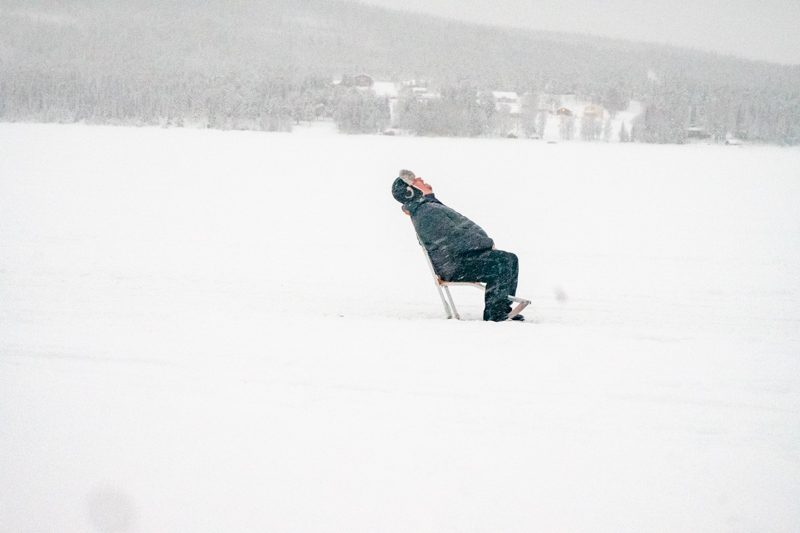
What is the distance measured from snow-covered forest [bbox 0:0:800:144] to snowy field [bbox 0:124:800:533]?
4614 centimetres

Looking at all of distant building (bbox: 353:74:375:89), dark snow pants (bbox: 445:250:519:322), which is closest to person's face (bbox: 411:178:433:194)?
dark snow pants (bbox: 445:250:519:322)

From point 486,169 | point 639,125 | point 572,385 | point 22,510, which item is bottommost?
point 22,510

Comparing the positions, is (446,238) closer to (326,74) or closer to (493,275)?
(493,275)

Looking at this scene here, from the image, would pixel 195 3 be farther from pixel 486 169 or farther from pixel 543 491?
pixel 543 491

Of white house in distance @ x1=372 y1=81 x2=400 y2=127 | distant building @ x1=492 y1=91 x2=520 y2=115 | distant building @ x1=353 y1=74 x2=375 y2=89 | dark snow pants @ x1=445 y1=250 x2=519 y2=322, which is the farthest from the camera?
distant building @ x1=353 y1=74 x2=375 y2=89

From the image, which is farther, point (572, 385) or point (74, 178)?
point (74, 178)

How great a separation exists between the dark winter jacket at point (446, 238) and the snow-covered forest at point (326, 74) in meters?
47.2

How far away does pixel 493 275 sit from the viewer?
4.85 metres

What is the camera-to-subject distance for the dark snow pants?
4.84 meters

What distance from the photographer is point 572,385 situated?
11.3 ft

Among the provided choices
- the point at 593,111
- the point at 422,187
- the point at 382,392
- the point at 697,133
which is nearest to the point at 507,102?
the point at 593,111

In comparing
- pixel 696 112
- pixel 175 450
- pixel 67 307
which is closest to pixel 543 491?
pixel 175 450

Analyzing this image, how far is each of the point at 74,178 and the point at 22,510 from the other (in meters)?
15.3

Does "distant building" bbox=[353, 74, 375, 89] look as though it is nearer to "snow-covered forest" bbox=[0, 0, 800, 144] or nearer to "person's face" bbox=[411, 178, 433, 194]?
"snow-covered forest" bbox=[0, 0, 800, 144]
